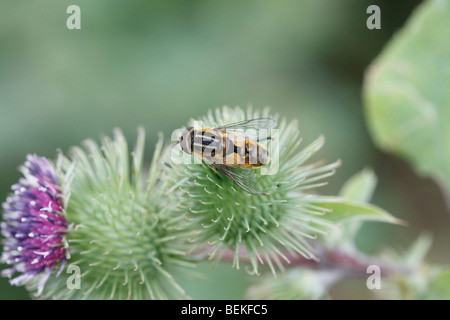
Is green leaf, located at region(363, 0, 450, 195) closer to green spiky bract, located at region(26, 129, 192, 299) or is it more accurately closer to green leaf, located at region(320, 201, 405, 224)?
green leaf, located at region(320, 201, 405, 224)

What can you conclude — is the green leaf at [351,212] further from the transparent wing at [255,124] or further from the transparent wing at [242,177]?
the transparent wing at [255,124]

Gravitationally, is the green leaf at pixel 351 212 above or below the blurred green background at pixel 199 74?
below

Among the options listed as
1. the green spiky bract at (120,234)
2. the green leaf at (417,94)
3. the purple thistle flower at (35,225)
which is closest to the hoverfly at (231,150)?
the green spiky bract at (120,234)

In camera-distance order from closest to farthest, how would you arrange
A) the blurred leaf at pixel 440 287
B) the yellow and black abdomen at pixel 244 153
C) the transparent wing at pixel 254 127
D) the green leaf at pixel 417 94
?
the yellow and black abdomen at pixel 244 153 < the transparent wing at pixel 254 127 < the blurred leaf at pixel 440 287 < the green leaf at pixel 417 94

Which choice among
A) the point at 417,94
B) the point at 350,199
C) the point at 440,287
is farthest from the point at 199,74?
the point at 440,287

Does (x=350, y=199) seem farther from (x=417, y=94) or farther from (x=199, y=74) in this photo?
(x=199, y=74)

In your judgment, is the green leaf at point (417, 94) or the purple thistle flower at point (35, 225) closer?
the purple thistle flower at point (35, 225)

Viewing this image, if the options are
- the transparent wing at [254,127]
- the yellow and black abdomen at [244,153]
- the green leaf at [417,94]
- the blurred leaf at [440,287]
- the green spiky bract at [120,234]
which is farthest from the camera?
the green leaf at [417,94]

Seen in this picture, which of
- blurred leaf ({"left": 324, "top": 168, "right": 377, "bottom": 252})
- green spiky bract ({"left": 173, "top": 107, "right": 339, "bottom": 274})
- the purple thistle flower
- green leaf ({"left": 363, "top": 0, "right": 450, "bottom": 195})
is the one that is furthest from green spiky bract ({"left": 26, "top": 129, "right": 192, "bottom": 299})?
green leaf ({"left": 363, "top": 0, "right": 450, "bottom": 195})

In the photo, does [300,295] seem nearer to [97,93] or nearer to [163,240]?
[163,240]
